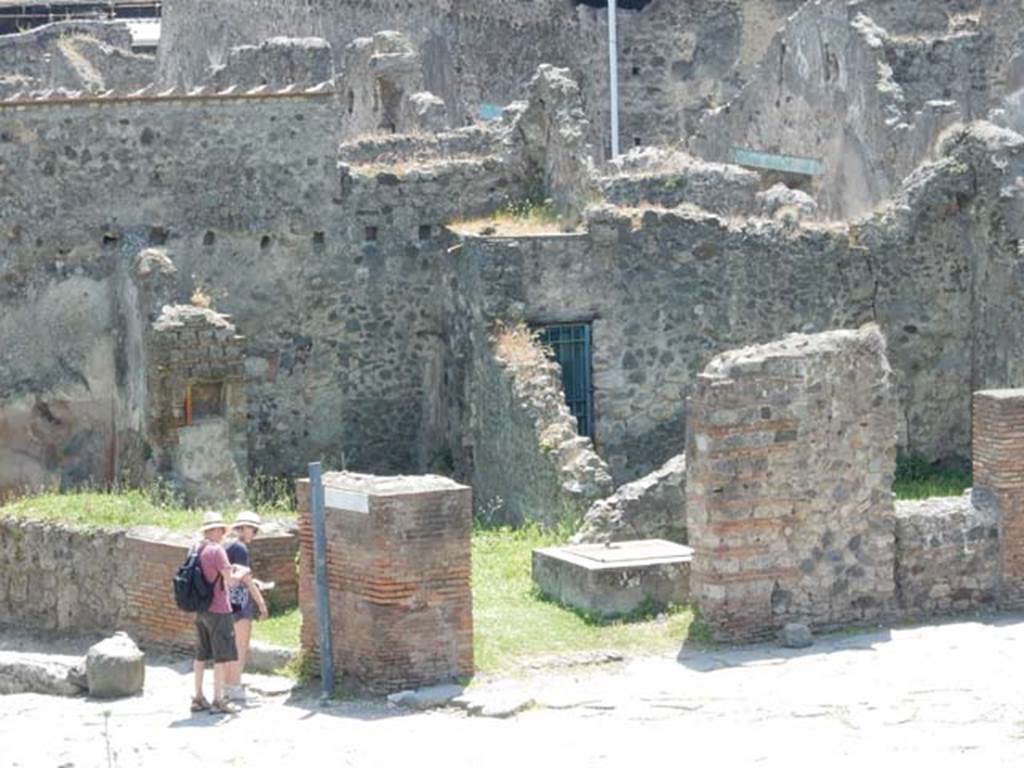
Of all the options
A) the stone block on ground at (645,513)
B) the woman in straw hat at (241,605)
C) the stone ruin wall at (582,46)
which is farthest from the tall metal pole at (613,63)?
the woman in straw hat at (241,605)

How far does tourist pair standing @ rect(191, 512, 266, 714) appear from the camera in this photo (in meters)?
18.0

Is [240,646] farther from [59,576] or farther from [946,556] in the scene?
[946,556]

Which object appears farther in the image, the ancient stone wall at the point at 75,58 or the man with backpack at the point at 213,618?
the ancient stone wall at the point at 75,58

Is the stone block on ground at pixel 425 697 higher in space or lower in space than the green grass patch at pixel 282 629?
lower

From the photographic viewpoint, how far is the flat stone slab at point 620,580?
19.8 metres

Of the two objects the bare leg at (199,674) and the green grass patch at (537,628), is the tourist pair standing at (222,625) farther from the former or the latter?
the green grass patch at (537,628)

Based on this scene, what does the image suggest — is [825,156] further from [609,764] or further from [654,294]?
[609,764]

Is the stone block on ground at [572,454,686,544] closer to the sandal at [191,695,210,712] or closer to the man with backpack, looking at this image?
the man with backpack

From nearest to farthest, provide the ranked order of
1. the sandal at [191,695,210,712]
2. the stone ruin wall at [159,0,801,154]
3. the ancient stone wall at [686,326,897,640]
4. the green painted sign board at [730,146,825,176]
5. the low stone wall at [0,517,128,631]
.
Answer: the sandal at [191,695,210,712]
the ancient stone wall at [686,326,897,640]
the low stone wall at [0,517,128,631]
the green painted sign board at [730,146,825,176]
the stone ruin wall at [159,0,801,154]

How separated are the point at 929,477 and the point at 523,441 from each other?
12.6ft

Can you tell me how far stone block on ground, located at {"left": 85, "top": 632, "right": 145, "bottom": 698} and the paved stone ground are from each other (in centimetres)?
11

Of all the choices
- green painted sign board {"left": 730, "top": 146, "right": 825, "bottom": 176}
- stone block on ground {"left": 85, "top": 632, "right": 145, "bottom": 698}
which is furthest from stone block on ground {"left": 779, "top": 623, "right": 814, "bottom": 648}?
green painted sign board {"left": 730, "top": 146, "right": 825, "bottom": 176}

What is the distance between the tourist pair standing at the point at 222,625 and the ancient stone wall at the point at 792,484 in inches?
115

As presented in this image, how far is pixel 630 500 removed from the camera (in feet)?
71.3
